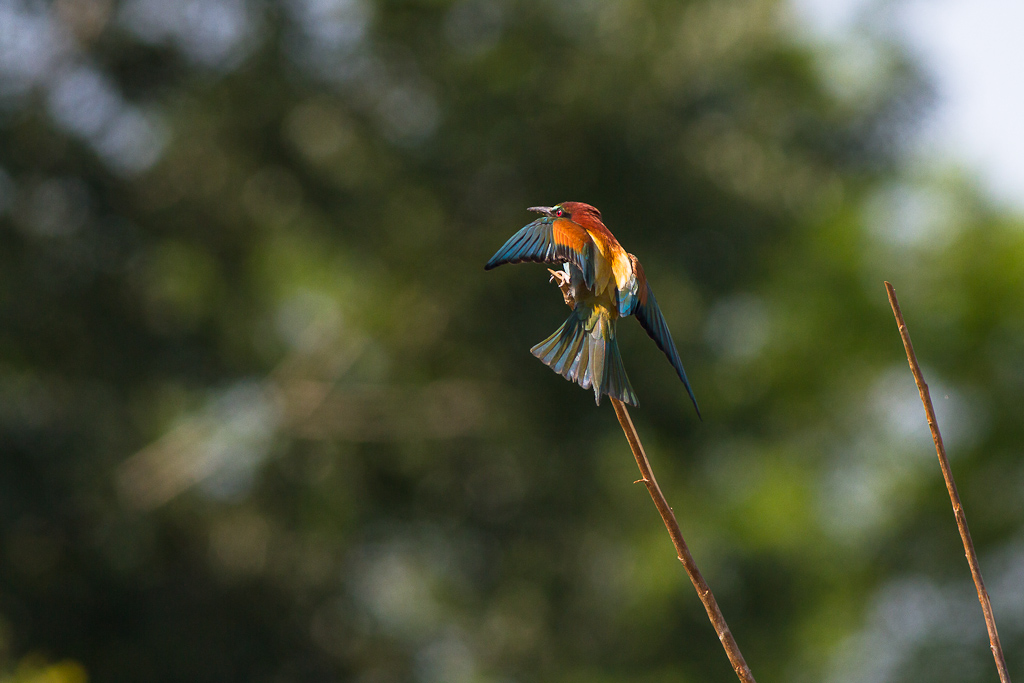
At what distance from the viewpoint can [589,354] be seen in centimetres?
109

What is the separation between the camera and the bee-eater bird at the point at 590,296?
106 cm

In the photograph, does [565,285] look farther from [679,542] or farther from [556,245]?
[679,542]

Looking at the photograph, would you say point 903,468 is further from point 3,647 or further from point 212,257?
point 3,647

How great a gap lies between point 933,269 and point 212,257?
890cm

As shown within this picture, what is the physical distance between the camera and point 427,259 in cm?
786

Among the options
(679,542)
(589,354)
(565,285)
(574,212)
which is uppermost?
(574,212)

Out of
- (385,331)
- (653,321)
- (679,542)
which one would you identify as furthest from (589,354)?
(385,331)

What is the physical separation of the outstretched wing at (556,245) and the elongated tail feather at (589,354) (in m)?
0.05

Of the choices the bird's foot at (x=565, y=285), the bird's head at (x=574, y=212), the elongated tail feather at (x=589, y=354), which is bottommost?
the elongated tail feather at (x=589, y=354)

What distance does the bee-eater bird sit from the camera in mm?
1061

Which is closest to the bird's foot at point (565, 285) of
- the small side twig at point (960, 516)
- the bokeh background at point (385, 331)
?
the small side twig at point (960, 516)

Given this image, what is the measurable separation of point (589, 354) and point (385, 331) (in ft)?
24.9

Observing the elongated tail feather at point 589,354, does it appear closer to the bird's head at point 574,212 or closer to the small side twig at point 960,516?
the bird's head at point 574,212

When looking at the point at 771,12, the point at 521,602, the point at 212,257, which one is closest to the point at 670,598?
the point at 521,602
